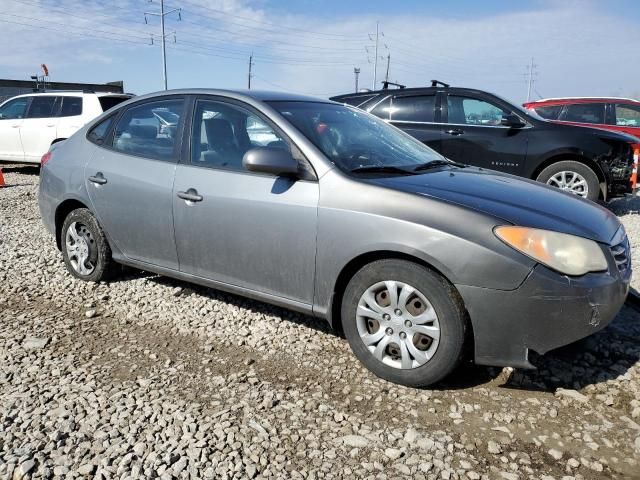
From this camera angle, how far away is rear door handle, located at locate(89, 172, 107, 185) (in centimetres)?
423

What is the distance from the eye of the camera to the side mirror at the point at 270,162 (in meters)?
3.15

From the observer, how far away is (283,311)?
405 cm

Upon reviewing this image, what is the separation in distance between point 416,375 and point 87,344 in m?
2.17

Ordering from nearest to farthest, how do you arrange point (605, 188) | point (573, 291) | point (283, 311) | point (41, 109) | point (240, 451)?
point (240, 451), point (573, 291), point (283, 311), point (605, 188), point (41, 109)

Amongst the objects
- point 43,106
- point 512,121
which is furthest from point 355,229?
point 43,106

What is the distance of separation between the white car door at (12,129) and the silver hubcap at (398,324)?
11179 millimetres

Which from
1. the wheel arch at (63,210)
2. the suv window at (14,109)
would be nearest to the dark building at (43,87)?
the suv window at (14,109)

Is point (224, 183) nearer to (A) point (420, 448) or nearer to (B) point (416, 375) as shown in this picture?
(B) point (416, 375)

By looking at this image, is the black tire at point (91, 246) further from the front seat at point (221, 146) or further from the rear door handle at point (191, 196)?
the front seat at point (221, 146)

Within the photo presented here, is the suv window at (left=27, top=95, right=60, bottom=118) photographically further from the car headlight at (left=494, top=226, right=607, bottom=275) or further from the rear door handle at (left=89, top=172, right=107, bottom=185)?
the car headlight at (left=494, top=226, right=607, bottom=275)

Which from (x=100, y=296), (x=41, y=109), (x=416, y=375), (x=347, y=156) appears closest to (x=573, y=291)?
(x=416, y=375)

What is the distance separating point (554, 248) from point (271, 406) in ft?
5.43

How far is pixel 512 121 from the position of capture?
7.54 meters

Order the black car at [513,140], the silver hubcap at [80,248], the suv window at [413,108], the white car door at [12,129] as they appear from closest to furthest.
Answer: the silver hubcap at [80,248] → the black car at [513,140] → the suv window at [413,108] → the white car door at [12,129]
